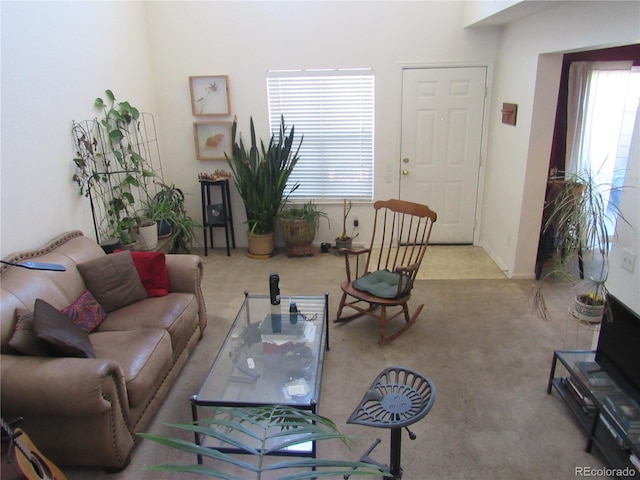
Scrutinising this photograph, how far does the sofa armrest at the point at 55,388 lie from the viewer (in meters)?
1.96

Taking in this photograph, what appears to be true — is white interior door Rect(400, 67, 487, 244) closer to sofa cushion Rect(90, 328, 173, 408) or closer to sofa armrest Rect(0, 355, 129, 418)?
sofa cushion Rect(90, 328, 173, 408)

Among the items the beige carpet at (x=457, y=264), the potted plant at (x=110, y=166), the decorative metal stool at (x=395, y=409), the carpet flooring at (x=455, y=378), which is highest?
the potted plant at (x=110, y=166)

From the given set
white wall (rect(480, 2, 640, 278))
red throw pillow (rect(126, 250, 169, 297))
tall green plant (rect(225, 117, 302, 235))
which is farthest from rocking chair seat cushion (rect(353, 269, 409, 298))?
tall green plant (rect(225, 117, 302, 235))

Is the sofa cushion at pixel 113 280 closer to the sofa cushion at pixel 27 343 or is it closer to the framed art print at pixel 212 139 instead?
the sofa cushion at pixel 27 343

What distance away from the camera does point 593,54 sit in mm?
4449

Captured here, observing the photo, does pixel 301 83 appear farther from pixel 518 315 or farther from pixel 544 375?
pixel 544 375

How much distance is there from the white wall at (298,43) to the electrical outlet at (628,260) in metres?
2.99

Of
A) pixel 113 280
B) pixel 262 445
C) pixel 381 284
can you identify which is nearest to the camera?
pixel 262 445

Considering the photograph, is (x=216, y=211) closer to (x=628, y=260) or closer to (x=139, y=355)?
(x=139, y=355)

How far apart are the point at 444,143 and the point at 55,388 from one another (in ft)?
14.3

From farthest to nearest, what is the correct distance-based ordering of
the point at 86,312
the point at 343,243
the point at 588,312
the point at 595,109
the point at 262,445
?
the point at 343,243 → the point at 595,109 → the point at 588,312 → the point at 86,312 → the point at 262,445

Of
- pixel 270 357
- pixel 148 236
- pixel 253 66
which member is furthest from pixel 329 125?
pixel 270 357

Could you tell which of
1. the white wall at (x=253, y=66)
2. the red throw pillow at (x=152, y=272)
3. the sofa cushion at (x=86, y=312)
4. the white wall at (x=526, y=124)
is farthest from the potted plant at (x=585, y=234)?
the sofa cushion at (x=86, y=312)

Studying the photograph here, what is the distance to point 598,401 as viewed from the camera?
222cm
